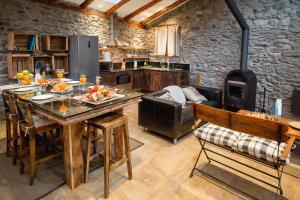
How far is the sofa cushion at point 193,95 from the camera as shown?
14.0 ft

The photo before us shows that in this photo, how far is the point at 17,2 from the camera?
170 inches

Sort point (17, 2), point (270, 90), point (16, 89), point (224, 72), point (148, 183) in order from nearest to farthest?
point (148, 183), point (16, 89), point (17, 2), point (270, 90), point (224, 72)

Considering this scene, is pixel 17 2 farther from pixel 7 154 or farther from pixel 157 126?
pixel 157 126

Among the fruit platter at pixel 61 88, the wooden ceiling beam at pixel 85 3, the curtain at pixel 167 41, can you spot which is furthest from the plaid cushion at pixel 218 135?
the curtain at pixel 167 41

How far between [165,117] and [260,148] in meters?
1.57

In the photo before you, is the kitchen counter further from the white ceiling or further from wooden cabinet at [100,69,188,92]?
the white ceiling

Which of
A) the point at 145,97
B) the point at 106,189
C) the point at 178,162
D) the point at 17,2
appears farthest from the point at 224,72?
the point at 17,2

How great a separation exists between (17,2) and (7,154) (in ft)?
10.4

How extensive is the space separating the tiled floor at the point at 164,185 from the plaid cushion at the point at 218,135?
1.65ft

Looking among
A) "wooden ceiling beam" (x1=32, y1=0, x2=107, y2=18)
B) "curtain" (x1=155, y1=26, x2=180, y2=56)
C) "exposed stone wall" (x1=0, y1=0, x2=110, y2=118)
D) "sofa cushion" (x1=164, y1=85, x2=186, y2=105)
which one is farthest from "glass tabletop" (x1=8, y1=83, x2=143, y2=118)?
"curtain" (x1=155, y1=26, x2=180, y2=56)

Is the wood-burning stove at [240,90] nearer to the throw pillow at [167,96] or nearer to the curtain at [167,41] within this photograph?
the throw pillow at [167,96]

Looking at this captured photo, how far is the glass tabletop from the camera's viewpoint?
1935mm

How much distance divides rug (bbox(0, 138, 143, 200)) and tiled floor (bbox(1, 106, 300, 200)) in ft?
0.44

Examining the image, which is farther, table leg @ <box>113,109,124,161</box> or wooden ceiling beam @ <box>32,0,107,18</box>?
wooden ceiling beam @ <box>32,0,107,18</box>
